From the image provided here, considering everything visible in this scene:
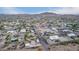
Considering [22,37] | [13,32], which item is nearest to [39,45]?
[22,37]

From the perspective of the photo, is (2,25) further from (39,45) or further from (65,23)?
(65,23)

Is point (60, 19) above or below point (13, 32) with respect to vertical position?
above
